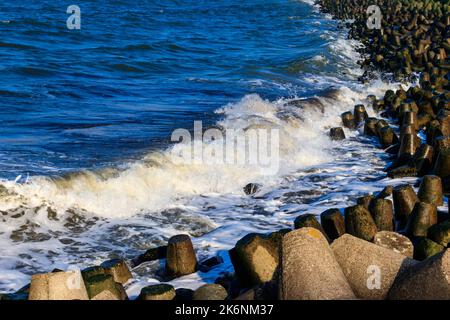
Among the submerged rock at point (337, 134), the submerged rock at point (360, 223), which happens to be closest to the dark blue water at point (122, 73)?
the submerged rock at point (337, 134)

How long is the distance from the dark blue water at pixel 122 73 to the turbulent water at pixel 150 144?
0.17 ft

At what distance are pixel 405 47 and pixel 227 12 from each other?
56.4ft

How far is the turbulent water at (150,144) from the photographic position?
7.06m

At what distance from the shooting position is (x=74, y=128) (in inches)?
439

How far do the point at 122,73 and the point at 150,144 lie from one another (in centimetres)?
743

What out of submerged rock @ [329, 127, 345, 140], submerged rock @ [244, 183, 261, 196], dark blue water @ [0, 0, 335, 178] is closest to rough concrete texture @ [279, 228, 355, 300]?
submerged rock @ [244, 183, 261, 196]

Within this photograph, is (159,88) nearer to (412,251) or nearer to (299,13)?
(412,251)

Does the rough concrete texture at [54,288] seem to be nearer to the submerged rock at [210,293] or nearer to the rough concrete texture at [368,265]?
the submerged rock at [210,293]

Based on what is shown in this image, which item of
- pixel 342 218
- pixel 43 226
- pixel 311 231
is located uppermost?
pixel 311 231

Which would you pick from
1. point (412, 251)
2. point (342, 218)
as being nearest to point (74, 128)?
point (342, 218)

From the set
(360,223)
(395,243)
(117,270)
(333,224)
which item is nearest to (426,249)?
(395,243)

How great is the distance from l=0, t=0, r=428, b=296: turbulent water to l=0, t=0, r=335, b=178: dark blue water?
0.05 metres

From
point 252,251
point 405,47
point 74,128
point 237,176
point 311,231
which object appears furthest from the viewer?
point 405,47
